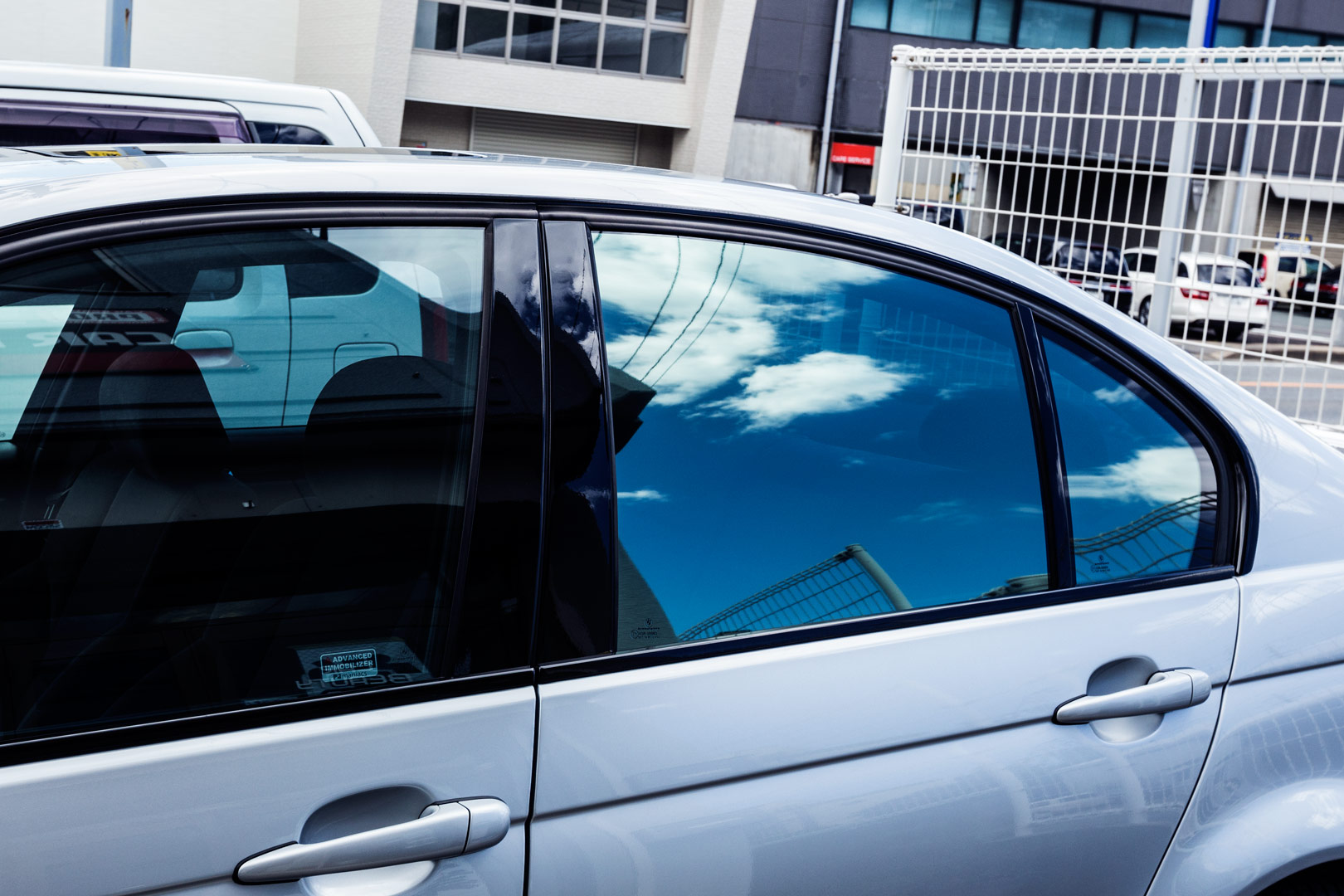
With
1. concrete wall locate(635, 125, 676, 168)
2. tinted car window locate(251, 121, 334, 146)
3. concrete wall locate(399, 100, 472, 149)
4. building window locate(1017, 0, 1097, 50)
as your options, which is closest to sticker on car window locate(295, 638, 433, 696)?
tinted car window locate(251, 121, 334, 146)

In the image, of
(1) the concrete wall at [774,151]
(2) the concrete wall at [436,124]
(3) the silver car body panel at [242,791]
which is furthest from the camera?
(1) the concrete wall at [774,151]

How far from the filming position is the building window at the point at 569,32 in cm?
2327

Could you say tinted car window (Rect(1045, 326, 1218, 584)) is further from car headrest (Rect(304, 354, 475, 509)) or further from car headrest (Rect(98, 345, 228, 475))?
car headrest (Rect(98, 345, 228, 475))

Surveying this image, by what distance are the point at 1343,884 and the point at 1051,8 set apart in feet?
109

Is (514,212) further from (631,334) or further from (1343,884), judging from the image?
(1343,884)

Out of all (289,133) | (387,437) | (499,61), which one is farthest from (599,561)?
(499,61)

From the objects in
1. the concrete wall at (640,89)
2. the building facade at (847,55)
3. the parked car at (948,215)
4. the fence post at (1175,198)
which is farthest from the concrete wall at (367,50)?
the fence post at (1175,198)

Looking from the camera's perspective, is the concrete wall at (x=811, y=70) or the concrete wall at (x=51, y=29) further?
the concrete wall at (x=811, y=70)

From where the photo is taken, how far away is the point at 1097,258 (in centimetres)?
564

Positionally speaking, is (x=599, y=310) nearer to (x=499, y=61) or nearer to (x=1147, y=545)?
(x=1147, y=545)

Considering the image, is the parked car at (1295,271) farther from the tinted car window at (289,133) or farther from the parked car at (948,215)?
the tinted car window at (289,133)

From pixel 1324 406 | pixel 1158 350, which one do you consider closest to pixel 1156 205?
pixel 1324 406

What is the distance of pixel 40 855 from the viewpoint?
3.87 feet

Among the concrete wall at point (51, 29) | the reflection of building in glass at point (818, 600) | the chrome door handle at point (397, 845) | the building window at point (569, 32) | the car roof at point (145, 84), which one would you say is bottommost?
the chrome door handle at point (397, 845)
